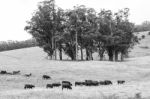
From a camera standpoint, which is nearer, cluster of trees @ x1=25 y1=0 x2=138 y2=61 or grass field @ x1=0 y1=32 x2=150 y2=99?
grass field @ x1=0 y1=32 x2=150 y2=99

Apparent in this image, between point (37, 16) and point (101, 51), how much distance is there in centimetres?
1874

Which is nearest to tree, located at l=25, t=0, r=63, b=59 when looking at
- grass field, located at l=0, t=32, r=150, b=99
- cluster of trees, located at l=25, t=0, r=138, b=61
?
cluster of trees, located at l=25, t=0, r=138, b=61

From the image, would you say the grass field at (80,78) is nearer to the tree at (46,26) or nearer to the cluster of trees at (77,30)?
the cluster of trees at (77,30)

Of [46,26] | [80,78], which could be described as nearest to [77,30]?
Result: [46,26]

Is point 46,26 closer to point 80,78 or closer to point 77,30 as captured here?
point 77,30

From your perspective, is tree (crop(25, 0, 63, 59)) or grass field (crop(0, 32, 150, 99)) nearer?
grass field (crop(0, 32, 150, 99))

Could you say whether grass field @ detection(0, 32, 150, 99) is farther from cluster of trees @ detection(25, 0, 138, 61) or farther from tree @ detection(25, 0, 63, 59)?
tree @ detection(25, 0, 63, 59)

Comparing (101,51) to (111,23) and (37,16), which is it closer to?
(111,23)

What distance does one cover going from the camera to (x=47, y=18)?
3386 inches

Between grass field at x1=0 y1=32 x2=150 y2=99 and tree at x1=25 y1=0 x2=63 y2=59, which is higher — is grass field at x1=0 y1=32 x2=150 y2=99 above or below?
below

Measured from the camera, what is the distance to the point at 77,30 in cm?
8425

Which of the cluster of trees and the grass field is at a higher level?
the cluster of trees

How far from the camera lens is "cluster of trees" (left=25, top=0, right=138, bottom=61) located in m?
84.1

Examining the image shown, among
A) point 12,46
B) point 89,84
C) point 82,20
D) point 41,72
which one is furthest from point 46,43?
point 12,46
